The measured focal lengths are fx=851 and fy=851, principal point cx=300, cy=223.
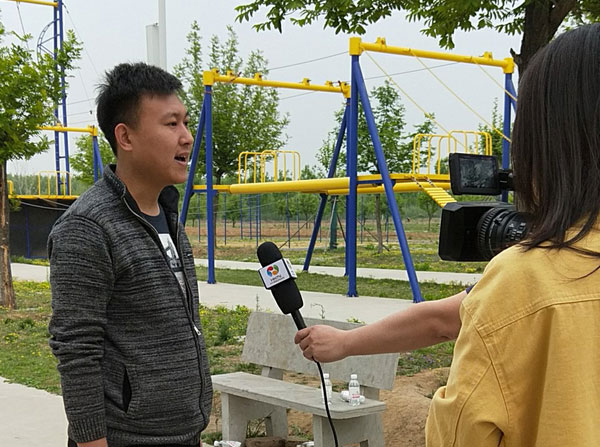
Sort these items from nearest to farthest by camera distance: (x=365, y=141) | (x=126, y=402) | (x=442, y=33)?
(x=126, y=402) → (x=442, y=33) → (x=365, y=141)

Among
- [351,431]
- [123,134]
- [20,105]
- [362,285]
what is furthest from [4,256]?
[123,134]

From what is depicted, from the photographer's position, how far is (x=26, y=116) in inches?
472

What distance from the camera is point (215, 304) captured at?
500 inches

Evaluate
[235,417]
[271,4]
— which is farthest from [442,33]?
[235,417]

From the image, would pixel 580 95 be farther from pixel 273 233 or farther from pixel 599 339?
pixel 273 233

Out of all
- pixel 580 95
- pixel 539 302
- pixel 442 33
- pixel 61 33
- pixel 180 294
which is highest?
pixel 61 33

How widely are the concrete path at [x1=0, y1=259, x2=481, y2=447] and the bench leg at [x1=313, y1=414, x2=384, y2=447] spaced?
6.53ft

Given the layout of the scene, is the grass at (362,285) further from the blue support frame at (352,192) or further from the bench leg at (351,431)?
the bench leg at (351,431)

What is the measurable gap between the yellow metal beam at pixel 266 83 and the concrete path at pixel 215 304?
3867mm

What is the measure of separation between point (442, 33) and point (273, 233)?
32.1 m

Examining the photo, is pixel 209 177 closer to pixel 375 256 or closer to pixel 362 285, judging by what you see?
pixel 362 285

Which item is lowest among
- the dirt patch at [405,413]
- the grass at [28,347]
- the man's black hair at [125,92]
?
the grass at [28,347]

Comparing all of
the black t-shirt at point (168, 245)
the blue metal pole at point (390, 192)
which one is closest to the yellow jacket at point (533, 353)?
the black t-shirt at point (168, 245)

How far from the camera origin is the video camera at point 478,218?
5.79 ft
